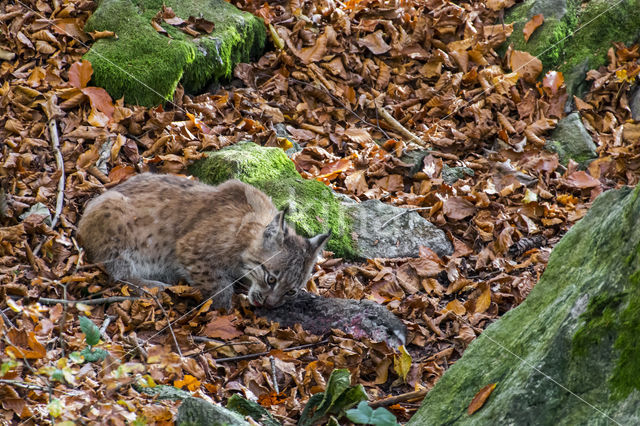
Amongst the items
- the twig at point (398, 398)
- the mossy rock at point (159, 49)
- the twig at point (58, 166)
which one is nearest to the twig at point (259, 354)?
the twig at point (398, 398)

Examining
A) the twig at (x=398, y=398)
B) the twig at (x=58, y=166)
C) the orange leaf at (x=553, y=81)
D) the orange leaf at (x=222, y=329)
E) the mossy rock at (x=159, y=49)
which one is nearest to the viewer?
the twig at (x=398, y=398)

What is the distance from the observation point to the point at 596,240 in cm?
353

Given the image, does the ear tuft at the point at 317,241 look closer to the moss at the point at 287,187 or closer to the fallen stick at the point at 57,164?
the moss at the point at 287,187

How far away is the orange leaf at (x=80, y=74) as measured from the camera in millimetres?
7109

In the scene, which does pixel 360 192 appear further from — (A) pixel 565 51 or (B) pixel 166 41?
(A) pixel 565 51

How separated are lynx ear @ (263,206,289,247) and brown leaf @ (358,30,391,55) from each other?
4.18 meters

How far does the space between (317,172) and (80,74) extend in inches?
106

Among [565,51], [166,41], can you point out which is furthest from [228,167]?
[565,51]

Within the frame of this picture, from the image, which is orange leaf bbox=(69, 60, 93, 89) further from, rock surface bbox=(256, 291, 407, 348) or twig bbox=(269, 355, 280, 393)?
twig bbox=(269, 355, 280, 393)

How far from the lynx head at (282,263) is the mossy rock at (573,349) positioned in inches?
78.3

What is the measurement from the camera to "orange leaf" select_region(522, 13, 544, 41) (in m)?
9.16

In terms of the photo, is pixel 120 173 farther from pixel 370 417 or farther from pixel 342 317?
pixel 370 417

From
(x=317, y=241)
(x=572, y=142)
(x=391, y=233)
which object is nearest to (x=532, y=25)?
(x=572, y=142)

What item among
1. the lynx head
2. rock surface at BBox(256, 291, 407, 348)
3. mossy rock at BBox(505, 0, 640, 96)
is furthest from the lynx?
mossy rock at BBox(505, 0, 640, 96)
